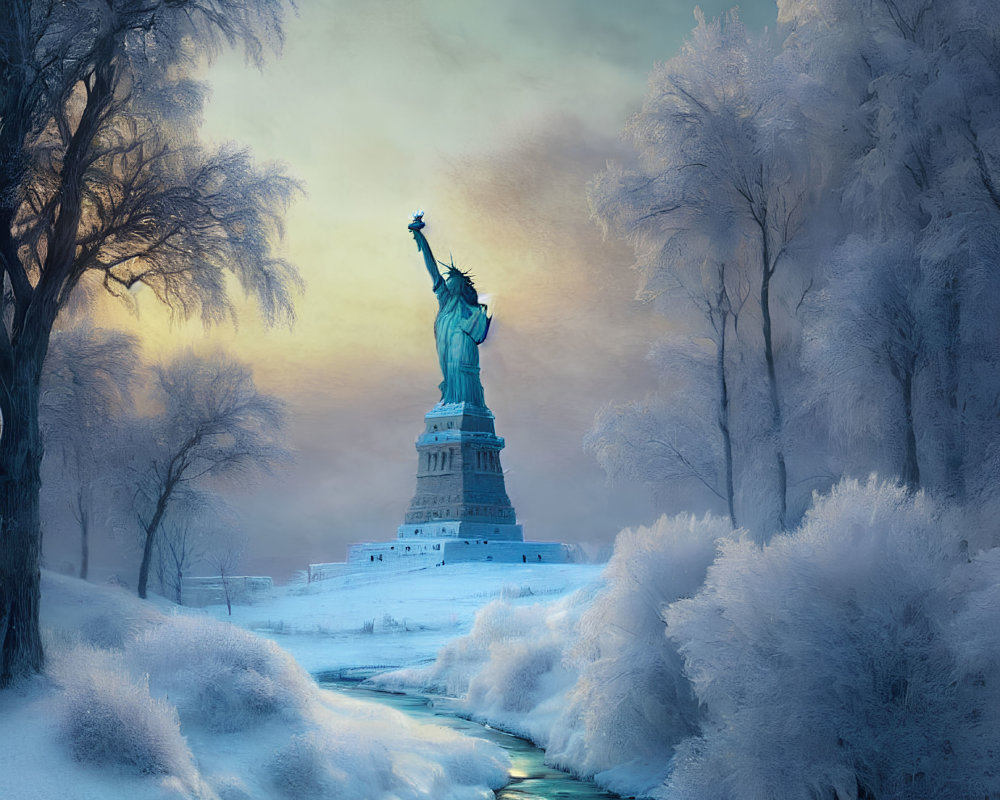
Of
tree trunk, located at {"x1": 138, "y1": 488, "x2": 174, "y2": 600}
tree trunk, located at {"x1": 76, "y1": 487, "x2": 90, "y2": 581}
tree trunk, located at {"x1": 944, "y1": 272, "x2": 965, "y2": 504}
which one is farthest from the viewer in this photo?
tree trunk, located at {"x1": 76, "y1": 487, "x2": 90, "y2": 581}

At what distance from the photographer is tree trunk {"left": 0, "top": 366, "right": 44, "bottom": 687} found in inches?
325

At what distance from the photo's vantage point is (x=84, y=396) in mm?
20609

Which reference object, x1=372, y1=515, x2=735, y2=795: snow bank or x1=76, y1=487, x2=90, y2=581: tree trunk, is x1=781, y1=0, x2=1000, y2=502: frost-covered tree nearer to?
x1=372, y1=515, x2=735, y2=795: snow bank

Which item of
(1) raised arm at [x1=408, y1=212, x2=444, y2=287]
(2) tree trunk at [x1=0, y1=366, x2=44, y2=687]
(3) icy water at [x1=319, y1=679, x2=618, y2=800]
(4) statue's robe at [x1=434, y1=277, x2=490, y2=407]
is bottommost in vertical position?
(3) icy water at [x1=319, y1=679, x2=618, y2=800]

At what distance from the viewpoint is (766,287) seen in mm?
13867

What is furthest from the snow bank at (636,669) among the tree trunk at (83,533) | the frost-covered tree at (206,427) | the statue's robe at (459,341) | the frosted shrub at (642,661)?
the statue's robe at (459,341)

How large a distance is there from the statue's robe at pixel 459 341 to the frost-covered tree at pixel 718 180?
30.1 meters

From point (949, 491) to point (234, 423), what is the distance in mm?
17839

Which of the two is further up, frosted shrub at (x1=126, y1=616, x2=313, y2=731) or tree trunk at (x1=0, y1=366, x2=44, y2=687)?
tree trunk at (x1=0, y1=366, x2=44, y2=687)

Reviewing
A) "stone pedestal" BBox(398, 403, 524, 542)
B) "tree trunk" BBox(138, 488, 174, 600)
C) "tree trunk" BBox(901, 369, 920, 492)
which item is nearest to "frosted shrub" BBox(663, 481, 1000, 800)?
"tree trunk" BBox(901, 369, 920, 492)

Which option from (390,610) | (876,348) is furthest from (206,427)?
(876,348)

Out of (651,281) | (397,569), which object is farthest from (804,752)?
(397,569)

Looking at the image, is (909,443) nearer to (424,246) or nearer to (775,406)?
(775,406)

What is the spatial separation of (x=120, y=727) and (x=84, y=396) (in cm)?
1529
